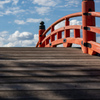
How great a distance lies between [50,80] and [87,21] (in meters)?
2.43

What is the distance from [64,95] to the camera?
8.21ft

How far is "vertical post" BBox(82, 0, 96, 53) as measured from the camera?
15.0 ft

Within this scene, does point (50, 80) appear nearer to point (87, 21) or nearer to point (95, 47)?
point (95, 47)

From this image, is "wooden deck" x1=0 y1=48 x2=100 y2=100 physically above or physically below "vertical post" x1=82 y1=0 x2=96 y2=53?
below

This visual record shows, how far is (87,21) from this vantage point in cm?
467

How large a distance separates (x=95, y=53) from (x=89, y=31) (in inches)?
24.2

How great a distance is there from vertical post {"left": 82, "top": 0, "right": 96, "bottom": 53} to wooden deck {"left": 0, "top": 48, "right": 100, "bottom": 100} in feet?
3.93

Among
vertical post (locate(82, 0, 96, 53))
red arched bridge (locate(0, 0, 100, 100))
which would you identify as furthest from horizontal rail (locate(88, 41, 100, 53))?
red arched bridge (locate(0, 0, 100, 100))

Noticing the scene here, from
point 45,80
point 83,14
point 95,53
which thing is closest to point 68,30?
point 83,14

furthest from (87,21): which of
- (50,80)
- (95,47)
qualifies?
(50,80)

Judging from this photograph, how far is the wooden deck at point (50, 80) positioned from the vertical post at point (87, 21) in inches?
47.2

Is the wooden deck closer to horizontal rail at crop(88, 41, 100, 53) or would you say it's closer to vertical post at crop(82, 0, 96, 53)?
horizontal rail at crop(88, 41, 100, 53)

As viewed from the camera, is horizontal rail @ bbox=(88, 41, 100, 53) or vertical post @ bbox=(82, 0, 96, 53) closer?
horizontal rail @ bbox=(88, 41, 100, 53)

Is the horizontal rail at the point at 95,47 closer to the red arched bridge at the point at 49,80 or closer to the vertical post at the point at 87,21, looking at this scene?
the vertical post at the point at 87,21
